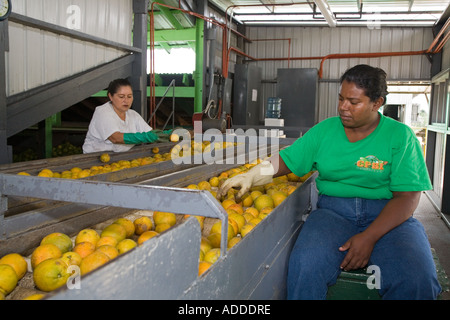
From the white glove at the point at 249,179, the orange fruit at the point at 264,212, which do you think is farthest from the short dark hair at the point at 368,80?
the orange fruit at the point at 264,212

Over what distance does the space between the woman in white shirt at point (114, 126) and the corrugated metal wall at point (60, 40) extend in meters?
0.92

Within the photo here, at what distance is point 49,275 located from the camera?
1.32 m

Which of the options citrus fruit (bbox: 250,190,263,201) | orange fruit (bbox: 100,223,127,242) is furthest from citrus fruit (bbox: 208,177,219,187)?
orange fruit (bbox: 100,223,127,242)

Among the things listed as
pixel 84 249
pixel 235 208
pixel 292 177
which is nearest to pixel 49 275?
pixel 84 249

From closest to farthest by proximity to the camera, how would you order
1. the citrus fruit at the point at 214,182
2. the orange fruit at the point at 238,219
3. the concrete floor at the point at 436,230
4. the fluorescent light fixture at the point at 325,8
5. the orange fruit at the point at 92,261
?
the orange fruit at the point at 92,261 < the orange fruit at the point at 238,219 < the citrus fruit at the point at 214,182 < the concrete floor at the point at 436,230 < the fluorescent light fixture at the point at 325,8

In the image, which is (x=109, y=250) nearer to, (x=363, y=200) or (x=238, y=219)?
(x=238, y=219)

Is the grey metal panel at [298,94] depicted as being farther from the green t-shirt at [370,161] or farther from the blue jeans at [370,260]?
the blue jeans at [370,260]

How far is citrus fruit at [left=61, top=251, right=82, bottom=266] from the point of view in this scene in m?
1.41

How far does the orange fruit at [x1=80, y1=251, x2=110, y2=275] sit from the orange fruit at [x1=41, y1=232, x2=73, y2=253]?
0.18 m

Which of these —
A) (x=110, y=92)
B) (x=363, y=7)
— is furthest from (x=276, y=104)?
(x=110, y=92)

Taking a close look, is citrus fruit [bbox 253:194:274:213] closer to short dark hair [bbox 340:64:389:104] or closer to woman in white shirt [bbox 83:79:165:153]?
short dark hair [bbox 340:64:389:104]

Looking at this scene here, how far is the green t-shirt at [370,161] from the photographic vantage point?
2000 millimetres

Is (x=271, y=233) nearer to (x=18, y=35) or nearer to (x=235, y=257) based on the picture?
(x=235, y=257)

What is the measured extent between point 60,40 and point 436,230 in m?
5.76
